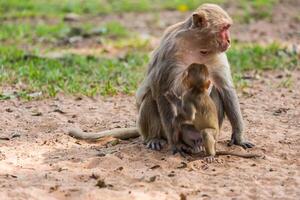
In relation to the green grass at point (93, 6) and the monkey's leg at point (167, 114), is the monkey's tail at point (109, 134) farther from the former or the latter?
the green grass at point (93, 6)

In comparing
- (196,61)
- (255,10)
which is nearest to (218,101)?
(196,61)

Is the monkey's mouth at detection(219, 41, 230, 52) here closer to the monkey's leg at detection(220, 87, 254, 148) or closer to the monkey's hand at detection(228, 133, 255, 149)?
the monkey's leg at detection(220, 87, 254, 148)

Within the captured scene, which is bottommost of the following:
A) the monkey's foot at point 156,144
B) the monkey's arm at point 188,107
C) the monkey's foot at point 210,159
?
the monkey's foot at point 156,144

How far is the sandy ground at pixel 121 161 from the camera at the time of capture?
19.1 feet

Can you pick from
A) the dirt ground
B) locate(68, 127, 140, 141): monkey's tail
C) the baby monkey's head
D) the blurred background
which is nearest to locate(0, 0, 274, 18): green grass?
the blurred background

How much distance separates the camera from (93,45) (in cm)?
1279

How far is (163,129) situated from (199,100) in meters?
0.73

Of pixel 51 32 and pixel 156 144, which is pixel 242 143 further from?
pixel 51 32

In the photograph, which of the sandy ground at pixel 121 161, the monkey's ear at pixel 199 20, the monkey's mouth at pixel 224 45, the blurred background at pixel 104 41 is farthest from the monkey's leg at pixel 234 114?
the blurred background at pixel 104 41

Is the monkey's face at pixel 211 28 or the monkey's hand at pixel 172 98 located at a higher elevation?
the monkey's face at pixel 211 28

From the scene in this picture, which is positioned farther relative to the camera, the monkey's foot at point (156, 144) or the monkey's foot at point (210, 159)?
the monkey's foot at point (156, 144)

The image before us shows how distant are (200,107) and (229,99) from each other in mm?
508

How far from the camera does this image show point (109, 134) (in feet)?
25.1

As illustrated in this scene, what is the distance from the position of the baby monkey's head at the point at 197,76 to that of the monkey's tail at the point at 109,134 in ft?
4.12
